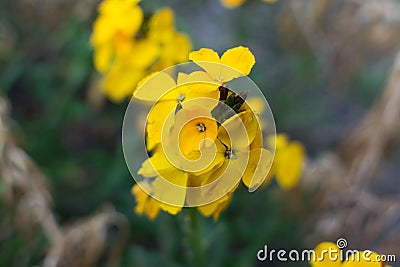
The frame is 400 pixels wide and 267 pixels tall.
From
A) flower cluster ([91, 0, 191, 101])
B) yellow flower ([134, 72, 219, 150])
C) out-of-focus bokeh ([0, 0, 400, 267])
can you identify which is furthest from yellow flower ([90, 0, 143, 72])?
yellow flower ([134, 72, 219, 150])

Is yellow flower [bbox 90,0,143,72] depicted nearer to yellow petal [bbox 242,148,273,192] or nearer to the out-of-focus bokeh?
the out-of-focus bokeh

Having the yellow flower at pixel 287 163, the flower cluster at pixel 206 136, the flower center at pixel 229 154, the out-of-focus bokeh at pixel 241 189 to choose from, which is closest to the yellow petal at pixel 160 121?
the flower cluster at pixel 206 136

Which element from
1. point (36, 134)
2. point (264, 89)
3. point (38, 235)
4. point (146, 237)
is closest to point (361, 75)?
point (264, 89)

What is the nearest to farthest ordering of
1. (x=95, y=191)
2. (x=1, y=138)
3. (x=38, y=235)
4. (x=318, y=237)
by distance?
(x=1, y=138) → (x=38, y=235) → (x=318, y=237) → (x=95, y=191)

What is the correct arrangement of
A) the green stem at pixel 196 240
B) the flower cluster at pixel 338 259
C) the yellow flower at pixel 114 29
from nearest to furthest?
the flower cluster at pixel 338 259 < the green stem at pixel 196 240 < the yellow flower at pixel 114 29

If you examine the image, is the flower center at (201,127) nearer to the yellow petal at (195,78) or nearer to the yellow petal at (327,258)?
the yellow petal at (195,78)

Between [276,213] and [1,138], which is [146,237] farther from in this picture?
[1,138]

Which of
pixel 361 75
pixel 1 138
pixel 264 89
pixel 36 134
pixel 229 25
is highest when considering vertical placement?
pixel 229 25
